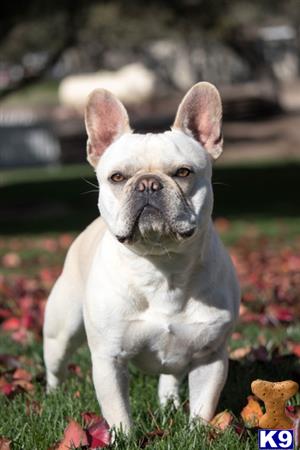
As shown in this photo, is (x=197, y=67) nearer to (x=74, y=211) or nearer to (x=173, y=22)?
(x=173, y=22)

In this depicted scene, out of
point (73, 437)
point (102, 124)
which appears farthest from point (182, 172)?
point (73, 437)

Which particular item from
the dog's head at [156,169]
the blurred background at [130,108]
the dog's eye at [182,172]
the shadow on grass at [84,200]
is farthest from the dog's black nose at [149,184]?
the blurred background at [130,108]

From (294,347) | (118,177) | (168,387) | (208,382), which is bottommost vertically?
(294,347)

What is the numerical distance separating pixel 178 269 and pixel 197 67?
157ft

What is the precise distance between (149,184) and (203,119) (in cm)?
61

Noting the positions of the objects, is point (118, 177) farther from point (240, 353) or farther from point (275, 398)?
point (240, 353)

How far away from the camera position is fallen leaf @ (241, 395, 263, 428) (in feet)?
13.0

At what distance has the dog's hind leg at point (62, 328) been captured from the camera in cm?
460

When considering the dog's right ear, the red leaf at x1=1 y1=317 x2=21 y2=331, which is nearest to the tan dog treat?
the dog's right ear

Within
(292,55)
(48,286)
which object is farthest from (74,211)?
(292,55)

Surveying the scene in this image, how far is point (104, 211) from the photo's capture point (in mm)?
3941

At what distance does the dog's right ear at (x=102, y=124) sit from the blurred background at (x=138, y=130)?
0.30 m

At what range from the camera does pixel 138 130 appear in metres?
28.5

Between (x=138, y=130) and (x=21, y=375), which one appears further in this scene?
(x=138, y=130)
